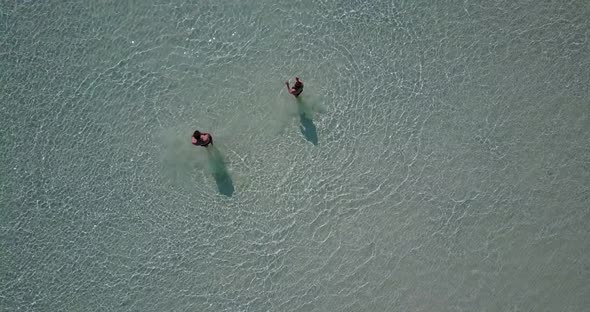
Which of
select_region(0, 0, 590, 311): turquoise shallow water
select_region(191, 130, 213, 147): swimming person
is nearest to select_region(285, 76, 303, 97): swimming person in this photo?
select_region(0, 0, 590, 311): turquoise shallow water

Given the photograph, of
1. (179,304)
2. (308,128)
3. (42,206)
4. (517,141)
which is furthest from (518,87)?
(42,206)

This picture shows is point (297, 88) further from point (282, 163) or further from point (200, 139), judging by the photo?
point (200, 139)

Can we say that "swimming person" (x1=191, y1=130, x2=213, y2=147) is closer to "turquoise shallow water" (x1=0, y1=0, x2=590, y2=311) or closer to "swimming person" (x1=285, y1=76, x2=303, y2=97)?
"turquoise shallow water" (x1=0, y1=0, x2=590, y2=311)

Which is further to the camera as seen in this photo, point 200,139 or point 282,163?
point 282,163

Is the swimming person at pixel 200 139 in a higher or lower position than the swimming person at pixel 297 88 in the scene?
lower

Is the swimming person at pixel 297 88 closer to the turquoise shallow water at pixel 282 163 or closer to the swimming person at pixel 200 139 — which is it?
the turquoise shallow water at pixel 282 163

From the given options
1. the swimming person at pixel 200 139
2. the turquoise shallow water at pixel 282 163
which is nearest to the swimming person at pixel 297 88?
the turquoise shallow water at pixel 282 163

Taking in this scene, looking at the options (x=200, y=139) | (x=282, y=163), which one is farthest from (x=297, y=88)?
(x=200, y=139)

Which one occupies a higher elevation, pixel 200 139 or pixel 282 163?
pixel 200 139
